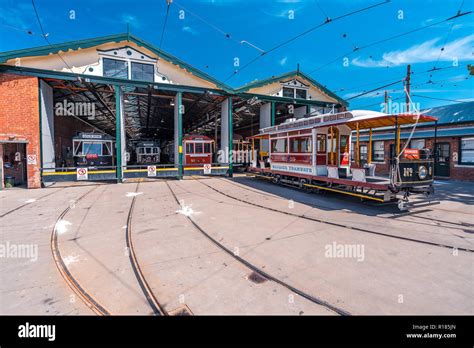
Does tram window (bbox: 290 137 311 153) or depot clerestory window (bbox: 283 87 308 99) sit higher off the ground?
depot clerestory window (bbox: 283 87 308 99)

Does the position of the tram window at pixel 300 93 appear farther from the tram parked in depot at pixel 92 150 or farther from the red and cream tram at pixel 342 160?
the tram parked in depot at pixel 92 150

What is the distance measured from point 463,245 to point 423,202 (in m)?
4.39

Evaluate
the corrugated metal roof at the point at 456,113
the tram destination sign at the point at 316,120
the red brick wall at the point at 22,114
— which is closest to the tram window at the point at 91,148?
the red brick wall at the point at 22,114

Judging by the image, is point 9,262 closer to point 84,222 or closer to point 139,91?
point 84,222

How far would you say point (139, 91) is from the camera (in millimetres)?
17719

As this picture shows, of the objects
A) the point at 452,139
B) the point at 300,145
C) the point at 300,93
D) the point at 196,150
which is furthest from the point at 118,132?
the point at 452,139

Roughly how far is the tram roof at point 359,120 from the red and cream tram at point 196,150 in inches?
341

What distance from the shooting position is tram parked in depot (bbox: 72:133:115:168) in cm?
1634

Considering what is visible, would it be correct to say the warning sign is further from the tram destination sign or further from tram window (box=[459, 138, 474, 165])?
tram window (box=[459, 138, 474, 165])

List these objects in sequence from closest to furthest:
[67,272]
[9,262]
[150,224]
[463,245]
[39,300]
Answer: [39,300] < [67,272] < [9,262] < [463,245] < [150,224]

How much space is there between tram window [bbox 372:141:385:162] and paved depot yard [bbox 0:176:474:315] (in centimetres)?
1421

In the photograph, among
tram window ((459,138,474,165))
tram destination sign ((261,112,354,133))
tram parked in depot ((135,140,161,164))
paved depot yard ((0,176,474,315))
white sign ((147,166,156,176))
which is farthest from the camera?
tram parked in depot ((135,140,161,164))

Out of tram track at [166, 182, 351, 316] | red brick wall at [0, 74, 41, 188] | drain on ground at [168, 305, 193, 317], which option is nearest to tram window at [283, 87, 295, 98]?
red brick wall at [0, 74, 41, 188]
